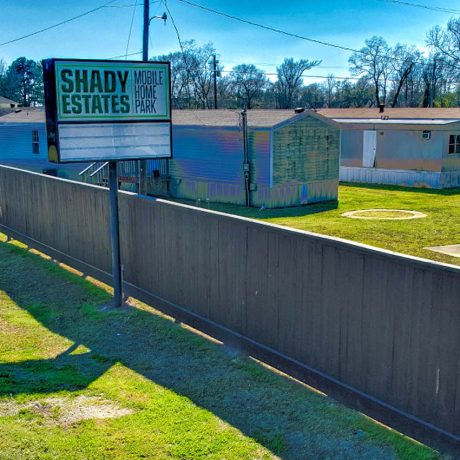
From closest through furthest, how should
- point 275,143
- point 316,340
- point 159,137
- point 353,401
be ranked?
point 353,401 → point 316,340 → point 159,137 → point 275,143

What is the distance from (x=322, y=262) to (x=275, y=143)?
17.1 metres

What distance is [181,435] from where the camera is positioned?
5.20 m

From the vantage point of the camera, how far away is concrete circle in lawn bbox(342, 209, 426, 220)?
19.4m

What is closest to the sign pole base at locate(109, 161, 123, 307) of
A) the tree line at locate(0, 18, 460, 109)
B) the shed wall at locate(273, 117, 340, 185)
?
the shed wall at locate(273, 117, 340, 185)

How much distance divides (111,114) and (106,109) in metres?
0.10

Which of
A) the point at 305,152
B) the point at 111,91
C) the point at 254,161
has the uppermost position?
the point at 111,91

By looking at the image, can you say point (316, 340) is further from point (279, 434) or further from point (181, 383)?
point (181, 383)

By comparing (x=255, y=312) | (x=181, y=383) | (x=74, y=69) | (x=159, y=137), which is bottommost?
(x=181, y=383)

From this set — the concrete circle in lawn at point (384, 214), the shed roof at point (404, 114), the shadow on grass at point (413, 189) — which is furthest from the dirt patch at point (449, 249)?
the shed roof at point (404, 114)

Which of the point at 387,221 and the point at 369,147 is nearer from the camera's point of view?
the point at 387,221

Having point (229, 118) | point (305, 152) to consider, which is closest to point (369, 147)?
point (305, 152)

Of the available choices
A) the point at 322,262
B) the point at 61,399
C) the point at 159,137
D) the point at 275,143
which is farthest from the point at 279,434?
the point at 275,143

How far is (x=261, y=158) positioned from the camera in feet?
74.3

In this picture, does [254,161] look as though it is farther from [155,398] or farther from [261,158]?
[155,398]
